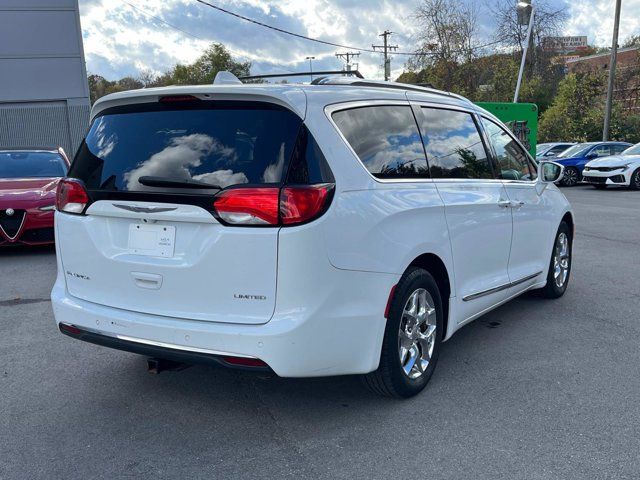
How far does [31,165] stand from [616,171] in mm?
16728

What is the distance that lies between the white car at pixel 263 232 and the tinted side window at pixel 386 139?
1 centimetres

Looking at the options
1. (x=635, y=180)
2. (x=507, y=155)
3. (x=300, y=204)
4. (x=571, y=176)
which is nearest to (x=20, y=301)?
(x=300, y=204)

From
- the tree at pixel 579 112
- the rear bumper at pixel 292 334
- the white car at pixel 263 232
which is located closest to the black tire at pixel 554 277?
the white car at pixel 263 232

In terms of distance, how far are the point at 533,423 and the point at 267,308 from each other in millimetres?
1610

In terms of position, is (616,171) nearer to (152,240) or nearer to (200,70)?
(152,240)

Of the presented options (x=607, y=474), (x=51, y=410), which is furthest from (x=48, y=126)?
(x=607, y=474)

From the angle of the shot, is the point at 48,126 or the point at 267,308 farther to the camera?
the point at 48,126

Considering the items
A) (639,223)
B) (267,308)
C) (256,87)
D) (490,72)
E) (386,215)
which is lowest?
(639,223)

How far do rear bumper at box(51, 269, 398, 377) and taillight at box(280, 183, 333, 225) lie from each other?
0.32 meters

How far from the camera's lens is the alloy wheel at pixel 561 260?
6182 millimetres

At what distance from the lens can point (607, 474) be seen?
3.04 m

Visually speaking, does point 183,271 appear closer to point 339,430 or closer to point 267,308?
point 267,308

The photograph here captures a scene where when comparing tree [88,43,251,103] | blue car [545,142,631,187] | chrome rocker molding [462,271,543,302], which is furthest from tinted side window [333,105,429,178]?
tree [88,43,251,103]

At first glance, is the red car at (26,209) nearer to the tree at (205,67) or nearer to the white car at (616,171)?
the white car at (616,171)
